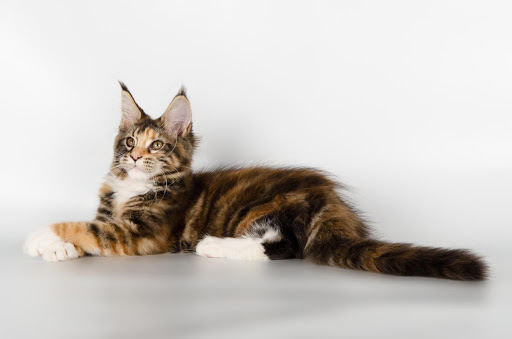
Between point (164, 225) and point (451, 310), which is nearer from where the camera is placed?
point (451, 310)

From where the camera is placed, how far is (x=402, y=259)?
2873 millimetres

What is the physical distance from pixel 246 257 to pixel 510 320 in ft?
4.88

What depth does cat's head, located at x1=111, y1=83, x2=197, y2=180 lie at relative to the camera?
3.76m

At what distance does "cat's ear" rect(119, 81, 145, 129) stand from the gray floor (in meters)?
1.06

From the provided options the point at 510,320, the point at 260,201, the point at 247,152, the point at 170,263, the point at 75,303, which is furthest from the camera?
the point at 247,152

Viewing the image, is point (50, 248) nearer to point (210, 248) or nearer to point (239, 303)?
point (210, 248)

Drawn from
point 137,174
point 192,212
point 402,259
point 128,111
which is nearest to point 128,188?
point 137,174

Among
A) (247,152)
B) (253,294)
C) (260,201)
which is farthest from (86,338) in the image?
(247,152)

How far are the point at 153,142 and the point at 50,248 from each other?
2.85ft

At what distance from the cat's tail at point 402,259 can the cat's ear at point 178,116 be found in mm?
1249

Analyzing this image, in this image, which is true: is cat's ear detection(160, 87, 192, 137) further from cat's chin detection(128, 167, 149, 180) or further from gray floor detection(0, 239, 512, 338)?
gray floor detection(0, 239, 512, 338)

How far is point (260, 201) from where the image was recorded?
3.67 meters

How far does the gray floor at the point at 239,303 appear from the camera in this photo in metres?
2.17

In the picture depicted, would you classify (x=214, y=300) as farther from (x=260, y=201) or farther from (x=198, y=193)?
(x=198, y=193)
